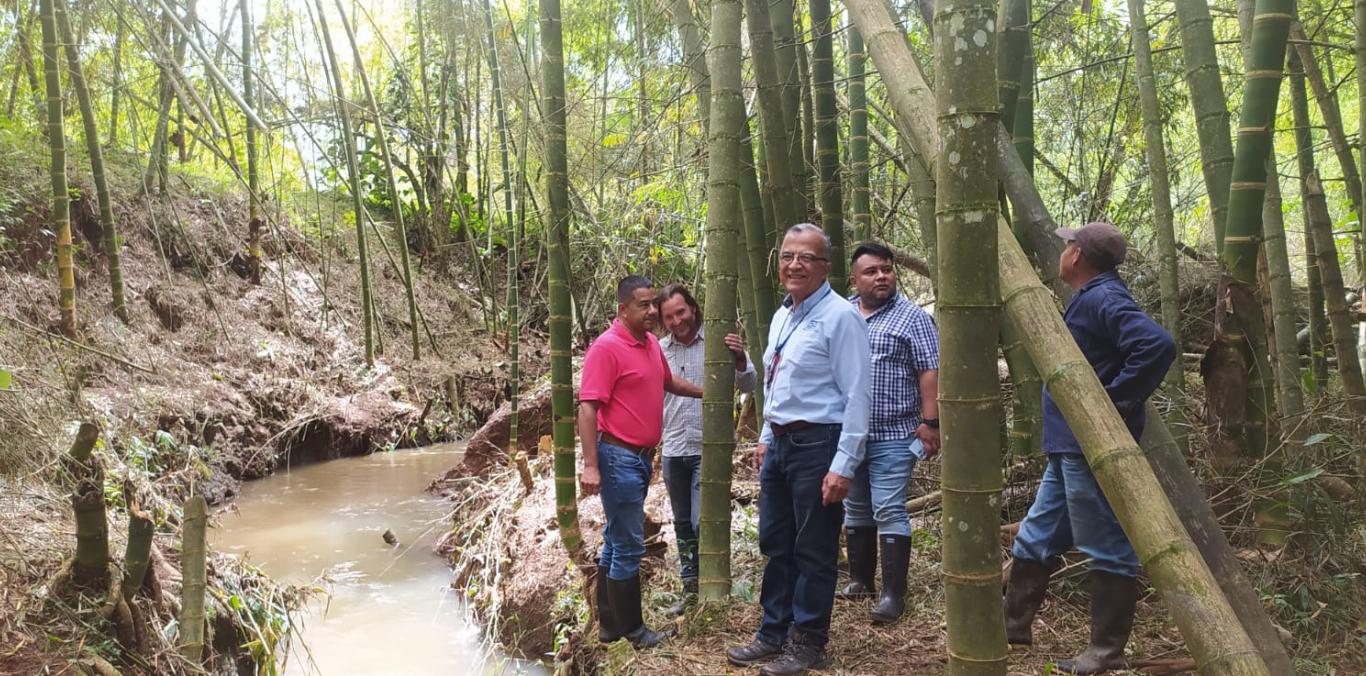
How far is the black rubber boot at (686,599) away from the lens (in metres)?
3.75

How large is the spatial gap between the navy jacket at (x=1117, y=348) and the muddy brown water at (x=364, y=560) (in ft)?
9.40

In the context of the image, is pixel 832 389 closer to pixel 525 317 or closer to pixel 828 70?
pixel 828 70

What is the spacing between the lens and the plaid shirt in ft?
11.3

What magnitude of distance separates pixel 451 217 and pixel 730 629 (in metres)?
11.4

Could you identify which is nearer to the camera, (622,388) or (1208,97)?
(1208,97)

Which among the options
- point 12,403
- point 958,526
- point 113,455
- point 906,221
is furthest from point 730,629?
point 113,455

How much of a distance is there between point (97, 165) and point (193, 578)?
15.5 ft

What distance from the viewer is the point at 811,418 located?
2.90m

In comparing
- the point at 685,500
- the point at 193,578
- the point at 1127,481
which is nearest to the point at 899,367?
the point at 685,500

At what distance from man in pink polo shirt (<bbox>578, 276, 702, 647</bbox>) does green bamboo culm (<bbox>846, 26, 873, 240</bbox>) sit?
1.37m

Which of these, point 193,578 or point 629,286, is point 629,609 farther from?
point 193,578

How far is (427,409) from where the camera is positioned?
1046 centimetres

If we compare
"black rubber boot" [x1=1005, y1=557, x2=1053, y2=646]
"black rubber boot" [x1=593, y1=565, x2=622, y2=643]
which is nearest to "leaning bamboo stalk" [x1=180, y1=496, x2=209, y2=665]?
"black rubber boot" [x1=593, y1=565, x2=622, y2=643]

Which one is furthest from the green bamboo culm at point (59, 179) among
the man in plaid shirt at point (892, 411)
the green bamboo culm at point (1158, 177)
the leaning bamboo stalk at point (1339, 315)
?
the leaning bamboo stalk at point (1339, 315)
